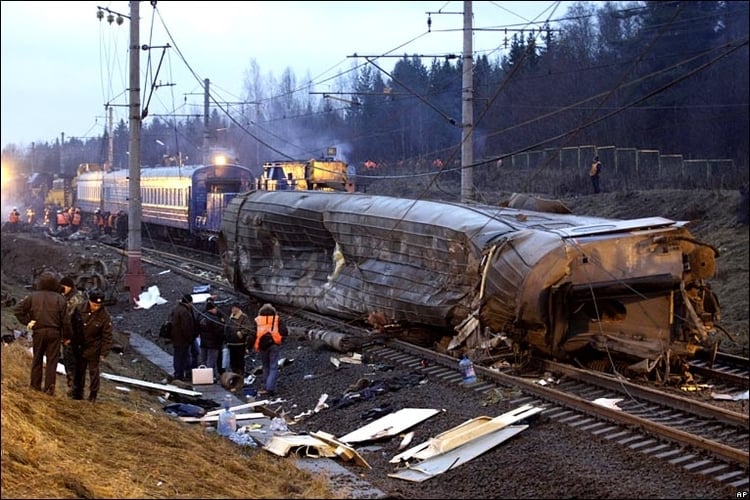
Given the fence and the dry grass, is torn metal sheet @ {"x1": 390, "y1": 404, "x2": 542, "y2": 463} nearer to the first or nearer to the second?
the dry grass

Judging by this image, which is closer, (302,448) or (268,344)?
(302,448)

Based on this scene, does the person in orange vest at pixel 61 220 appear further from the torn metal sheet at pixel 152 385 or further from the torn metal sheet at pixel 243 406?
the torn metal sheet at pixel 243 406

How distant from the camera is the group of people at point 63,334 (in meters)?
9.01

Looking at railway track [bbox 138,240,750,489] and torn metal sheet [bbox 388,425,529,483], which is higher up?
railway track [bbox 138,240,750,489]

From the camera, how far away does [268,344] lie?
11938 mm

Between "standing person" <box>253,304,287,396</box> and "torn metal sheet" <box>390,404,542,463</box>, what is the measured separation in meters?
3.88

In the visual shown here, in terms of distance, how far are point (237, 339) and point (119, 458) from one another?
5.67m

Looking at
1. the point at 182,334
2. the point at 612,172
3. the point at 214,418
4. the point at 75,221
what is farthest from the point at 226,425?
the point at 75,221

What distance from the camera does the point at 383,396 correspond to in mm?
10445

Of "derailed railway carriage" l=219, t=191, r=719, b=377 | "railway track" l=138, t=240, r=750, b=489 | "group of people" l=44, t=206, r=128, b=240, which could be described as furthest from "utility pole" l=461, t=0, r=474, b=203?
"group of people" l=44, t=206, r=128, b=240

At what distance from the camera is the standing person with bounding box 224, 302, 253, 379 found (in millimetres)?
12588

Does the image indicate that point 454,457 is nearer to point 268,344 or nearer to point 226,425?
point 226,425

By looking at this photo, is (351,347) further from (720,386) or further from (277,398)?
(720,386)

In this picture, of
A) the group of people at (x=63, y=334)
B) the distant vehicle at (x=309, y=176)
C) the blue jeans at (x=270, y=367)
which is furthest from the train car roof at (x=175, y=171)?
the group of people at (x=63, y=334)
